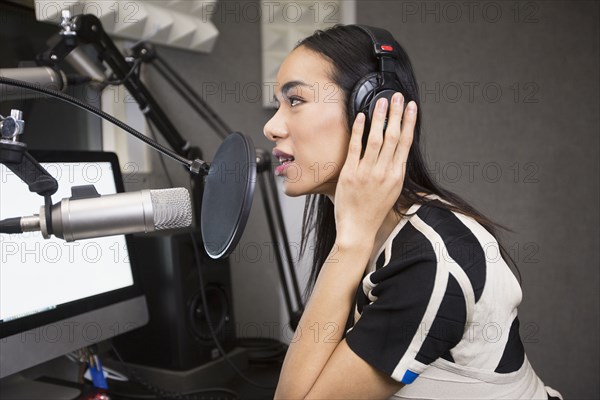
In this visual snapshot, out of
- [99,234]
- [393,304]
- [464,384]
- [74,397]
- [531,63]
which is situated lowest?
[74,397]

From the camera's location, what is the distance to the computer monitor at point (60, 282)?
796 millimetres

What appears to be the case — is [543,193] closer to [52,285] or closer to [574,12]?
[574,12]

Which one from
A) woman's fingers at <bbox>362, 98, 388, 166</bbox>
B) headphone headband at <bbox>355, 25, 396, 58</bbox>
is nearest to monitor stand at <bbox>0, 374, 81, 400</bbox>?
woman's fingers at <bbox>362, 98, 388, 166</bbox>

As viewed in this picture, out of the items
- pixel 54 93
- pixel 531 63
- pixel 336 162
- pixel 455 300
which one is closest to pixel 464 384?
pixel 455 300

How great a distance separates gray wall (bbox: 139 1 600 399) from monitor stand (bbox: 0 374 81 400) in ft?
2.50

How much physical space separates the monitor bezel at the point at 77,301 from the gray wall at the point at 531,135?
17.6 inches

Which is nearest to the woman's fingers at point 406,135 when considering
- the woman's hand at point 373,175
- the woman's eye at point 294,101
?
the woman's hand at point 373,175

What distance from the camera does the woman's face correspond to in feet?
2.63

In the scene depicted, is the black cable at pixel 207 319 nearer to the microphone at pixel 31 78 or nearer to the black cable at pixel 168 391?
the black cable at pixel 168 391

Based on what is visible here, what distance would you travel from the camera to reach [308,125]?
31.8 inches

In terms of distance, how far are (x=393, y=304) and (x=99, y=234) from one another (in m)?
0.34

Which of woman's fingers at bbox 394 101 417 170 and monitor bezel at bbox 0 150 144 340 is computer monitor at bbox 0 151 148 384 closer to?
monitor bezel at bbox 0 150 144 340

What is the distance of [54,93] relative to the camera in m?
0.52

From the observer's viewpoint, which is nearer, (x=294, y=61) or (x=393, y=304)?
(x=393, y=304)
